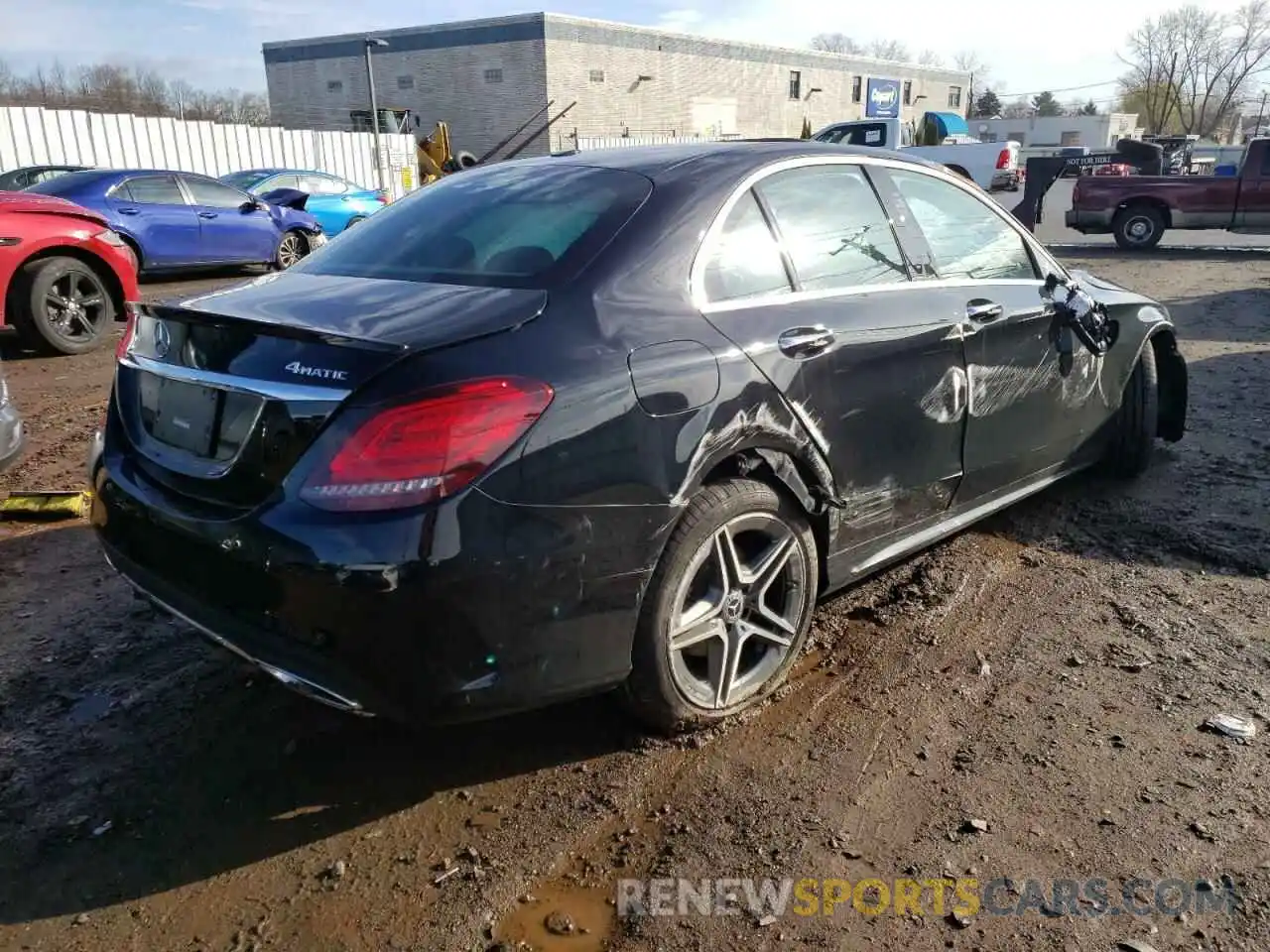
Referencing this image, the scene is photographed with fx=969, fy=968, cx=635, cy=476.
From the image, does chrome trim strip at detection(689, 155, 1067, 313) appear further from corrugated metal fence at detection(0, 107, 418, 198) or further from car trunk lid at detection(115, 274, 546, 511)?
corrugated metal fence at detection(0, 107, 418, 198)

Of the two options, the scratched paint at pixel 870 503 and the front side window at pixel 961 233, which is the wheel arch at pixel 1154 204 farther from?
the scratched paint at pixel 870 503

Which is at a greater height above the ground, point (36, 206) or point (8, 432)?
point (36, 206)

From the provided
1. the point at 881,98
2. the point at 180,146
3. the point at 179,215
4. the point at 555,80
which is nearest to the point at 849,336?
the point at 179,215

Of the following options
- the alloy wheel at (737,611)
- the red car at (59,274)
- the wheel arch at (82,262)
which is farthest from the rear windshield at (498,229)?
the wheel arch at (82,262)

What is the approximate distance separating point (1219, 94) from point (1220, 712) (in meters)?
93.3

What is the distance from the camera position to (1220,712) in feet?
9.66

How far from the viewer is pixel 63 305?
780 centimetres

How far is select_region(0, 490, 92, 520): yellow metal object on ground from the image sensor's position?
4547mm

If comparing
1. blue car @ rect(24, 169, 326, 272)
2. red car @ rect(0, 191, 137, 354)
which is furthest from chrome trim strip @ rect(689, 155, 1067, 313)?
blue car @ rect(24, 169, 326, 272)

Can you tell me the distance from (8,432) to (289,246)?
10.9 m

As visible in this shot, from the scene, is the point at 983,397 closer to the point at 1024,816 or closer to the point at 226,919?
the point at 1024,816

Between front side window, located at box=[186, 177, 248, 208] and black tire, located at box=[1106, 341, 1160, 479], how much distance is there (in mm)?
11598

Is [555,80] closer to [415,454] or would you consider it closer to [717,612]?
[717,612]

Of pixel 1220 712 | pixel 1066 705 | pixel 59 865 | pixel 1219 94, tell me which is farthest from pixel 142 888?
pixel 1219 94
